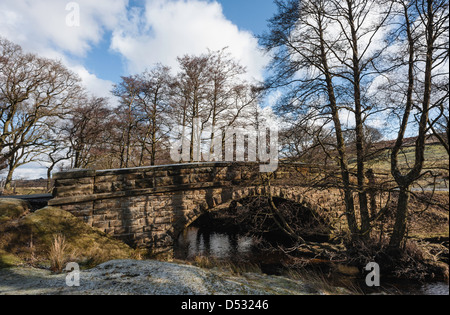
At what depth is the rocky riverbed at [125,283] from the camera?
333 centimetres

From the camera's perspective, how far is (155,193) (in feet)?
22.8

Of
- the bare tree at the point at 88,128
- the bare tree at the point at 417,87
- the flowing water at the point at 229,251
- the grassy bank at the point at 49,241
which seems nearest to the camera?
the bare tree at the point at 417,87

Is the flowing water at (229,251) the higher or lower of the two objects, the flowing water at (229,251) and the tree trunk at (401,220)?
the lower

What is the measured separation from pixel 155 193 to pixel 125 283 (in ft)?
11.5

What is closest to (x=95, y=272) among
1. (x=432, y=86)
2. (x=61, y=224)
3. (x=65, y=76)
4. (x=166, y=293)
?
(x=166, y=293)

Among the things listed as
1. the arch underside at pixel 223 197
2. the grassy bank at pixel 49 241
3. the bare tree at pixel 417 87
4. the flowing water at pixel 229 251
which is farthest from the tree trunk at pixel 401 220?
the grassy bank at pixel 49 241

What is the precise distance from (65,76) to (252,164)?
653 inches

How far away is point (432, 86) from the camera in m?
2.58

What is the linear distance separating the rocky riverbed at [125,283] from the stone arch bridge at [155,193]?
207 cm

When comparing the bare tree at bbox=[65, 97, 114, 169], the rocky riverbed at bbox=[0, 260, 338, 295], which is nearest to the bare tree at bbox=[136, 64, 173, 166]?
the bare tree at bbox=[65, 97, 114, 169]

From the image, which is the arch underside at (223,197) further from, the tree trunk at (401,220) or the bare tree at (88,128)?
the bare tree at (88,128)

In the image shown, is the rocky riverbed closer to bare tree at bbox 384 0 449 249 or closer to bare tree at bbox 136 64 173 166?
bare tree at bbox 384 0 449 249

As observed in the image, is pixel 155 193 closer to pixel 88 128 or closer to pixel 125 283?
pixel 125 283
